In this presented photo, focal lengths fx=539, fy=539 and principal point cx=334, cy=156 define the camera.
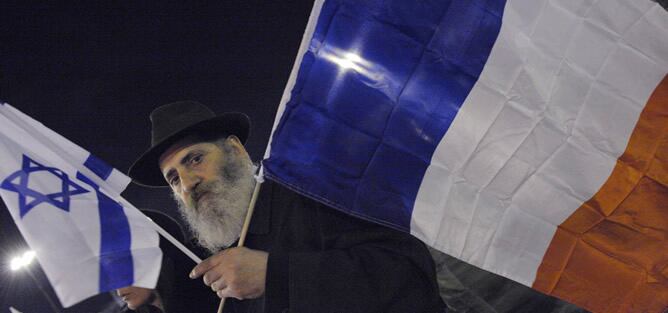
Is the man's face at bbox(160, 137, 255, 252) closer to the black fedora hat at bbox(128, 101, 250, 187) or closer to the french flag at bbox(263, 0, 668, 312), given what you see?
the black fedora hat at bbox(128, 101, 250, 187)

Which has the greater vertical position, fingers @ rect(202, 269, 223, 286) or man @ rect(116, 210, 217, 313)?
fingers @ rect(202, 269, 223, 286)

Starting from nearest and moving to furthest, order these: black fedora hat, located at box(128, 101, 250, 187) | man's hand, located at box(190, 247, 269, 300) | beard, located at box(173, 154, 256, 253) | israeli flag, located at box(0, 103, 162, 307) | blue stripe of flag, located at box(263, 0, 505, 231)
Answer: israeli flag, located at box(0, 103, 162, 307), man's hand, located at box(190, 247, 269, 300), blue stripe of flag, located at box(263, 0, 505, 231), beard, located at box(173, 154, 256, 253), black fedora hat, located at box(128, 101, 250, 187)

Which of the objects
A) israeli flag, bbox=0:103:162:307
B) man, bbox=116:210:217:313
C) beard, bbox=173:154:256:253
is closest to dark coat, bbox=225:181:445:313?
beard, bbox=173:154:256:253

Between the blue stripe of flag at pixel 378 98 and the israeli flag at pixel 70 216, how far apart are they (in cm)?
55

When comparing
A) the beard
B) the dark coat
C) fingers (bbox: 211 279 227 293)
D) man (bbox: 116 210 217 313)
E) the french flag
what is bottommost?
man (bbox: 116 210 217 313)

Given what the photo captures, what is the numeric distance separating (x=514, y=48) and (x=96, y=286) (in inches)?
64.0

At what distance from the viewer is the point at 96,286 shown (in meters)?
1.68

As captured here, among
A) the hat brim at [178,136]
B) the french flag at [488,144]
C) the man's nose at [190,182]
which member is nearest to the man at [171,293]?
the hat brim at [178,136]

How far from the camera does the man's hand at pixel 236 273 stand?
1.79m

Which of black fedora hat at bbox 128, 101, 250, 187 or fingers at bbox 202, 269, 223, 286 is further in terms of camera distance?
black fedora hat at bbox 128, 101, 250, 187

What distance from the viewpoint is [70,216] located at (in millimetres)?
1786

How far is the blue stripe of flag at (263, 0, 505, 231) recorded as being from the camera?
1923 millimetres

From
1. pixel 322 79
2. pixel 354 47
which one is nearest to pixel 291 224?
pixel 322 79

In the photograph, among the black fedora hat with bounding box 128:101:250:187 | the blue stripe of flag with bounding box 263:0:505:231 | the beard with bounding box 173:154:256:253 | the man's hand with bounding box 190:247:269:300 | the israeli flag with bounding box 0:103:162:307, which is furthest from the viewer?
the black fedora hat with bounding box 128:101:250:187
